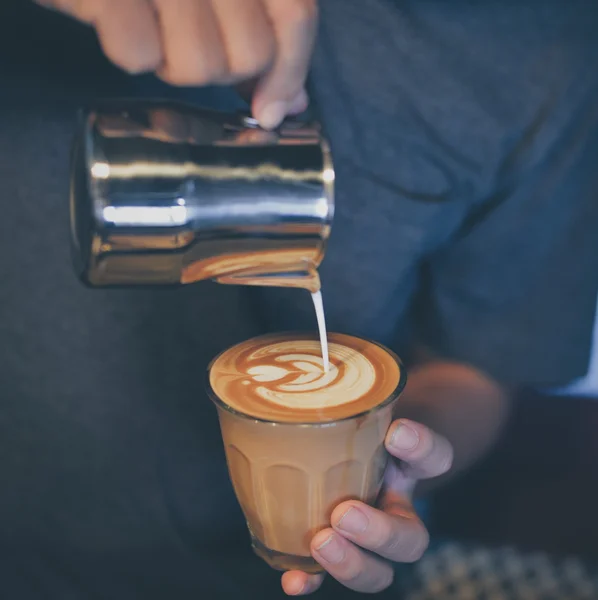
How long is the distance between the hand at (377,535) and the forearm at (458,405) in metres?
0.20

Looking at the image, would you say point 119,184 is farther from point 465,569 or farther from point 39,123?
point 465,569

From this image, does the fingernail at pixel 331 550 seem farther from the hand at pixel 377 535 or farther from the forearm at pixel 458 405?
the forearm at pixel 458 405

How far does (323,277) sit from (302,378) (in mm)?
240

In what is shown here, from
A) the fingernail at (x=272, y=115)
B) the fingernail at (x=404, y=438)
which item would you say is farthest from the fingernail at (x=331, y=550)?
the fingernail at (x=272, y=115)

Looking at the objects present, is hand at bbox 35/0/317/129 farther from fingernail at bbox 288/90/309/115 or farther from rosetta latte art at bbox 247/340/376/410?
rosetta latte art at bbox 247/340/376/410

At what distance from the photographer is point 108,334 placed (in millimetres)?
→ 903

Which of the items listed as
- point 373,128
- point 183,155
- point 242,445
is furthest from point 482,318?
point 183,155

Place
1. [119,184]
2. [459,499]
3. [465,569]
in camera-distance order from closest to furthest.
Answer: [119,184]
[465,569]
[459,499]

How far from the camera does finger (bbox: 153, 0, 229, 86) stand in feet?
1.52

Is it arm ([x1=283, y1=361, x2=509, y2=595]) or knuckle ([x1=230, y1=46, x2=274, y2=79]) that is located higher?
knuckle ([x1=230, y1=46, x2=274, y2=79])

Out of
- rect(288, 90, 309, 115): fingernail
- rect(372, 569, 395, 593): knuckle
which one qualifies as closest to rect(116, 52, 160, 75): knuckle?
rect(288, 90, 309, 115): fingernail

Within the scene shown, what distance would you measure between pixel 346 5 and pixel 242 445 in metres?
0.52

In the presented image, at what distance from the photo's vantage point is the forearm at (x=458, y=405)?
2.97 ft

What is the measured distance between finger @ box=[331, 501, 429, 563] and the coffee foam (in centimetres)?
10
